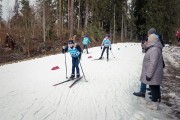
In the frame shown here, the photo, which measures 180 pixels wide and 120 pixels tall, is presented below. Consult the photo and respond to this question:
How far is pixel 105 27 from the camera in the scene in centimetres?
6475

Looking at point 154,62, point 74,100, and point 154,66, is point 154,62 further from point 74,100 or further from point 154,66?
point 74,100

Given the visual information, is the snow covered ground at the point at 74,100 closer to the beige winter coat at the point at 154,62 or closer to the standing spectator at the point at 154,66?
the standing spectator at the point at 154,66

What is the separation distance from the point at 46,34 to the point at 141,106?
29594 millimetres

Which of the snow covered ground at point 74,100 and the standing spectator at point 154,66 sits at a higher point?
the standing spectator at point 154,66

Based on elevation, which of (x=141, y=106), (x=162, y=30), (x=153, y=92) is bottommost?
(x=141, y=106)

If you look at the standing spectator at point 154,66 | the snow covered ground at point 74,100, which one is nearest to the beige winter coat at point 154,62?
the standing spectator at point 154,66

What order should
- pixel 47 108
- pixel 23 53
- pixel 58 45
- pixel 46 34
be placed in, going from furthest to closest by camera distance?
1. pixel 46 34
2. pixel 58 45
3. pixel 23 53
4. pixel 47 108

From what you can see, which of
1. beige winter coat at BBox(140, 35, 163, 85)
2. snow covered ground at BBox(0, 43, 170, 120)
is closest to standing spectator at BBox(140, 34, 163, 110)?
beige winter coat at BBox(140, 35, 163, 85)

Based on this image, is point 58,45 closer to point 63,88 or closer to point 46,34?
point 46,34

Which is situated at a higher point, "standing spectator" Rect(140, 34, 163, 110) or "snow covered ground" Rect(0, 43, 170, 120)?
"standing spectator" Rect(140, 34, 163, 110)

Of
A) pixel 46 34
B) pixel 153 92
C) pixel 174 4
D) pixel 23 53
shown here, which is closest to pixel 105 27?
pixel 174 4

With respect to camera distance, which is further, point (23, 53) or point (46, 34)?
point (46, 34)

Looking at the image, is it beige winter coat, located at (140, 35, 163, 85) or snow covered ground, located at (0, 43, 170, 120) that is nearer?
snow covered ground, located at (0, 43, 170, 120)

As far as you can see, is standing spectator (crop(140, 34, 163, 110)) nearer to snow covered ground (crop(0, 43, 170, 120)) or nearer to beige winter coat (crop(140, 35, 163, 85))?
beige winter coat (crop(140, 35, 163, 85))
